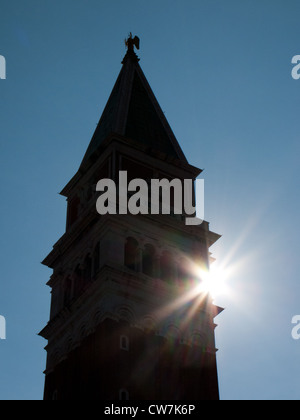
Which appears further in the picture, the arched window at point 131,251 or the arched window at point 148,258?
the arched window at point 148,258

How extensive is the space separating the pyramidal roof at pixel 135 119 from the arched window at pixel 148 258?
6.73 m

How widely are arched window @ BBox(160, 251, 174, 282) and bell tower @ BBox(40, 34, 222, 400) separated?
59 millimetres

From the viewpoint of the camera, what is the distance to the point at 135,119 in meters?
48.2

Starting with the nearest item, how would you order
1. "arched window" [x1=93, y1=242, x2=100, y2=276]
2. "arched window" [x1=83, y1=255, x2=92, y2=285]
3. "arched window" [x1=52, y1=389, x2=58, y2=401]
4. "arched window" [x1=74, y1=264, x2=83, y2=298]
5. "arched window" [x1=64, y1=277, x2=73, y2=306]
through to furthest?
"arched window" [x1=52, y1=389, x2=58, y2=401]
"arched window" [x1=93, y1=242, x2=100, y2=276]
"arched window" [x1=83, y1=255, x2=92, y2=285]
"arched window" [x1=74, y1=264, x2=83, y2=298]
"arched window" [x1=64, y1=277, x2=73, y2=306]

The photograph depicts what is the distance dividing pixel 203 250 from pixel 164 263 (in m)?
2.90

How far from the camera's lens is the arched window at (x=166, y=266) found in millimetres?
41281

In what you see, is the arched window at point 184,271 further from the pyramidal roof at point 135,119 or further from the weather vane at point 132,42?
the weather vane at point 132,42

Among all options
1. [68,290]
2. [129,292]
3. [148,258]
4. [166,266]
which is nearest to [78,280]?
[68,290]

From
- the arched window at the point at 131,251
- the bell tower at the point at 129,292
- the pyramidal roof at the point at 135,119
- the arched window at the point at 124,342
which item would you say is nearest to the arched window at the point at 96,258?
the bell tower at the point at 129,292

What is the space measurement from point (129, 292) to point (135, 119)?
526 inches

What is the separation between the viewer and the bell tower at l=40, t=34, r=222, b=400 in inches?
1442

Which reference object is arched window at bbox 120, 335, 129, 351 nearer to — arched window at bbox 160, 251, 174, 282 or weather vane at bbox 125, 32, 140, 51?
arched window at bbox 160, 251, 174, 282

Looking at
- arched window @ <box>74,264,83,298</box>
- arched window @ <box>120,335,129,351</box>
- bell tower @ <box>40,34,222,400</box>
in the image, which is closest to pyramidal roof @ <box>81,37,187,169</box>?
bell tower @ <box>40,34,222,400</box>
